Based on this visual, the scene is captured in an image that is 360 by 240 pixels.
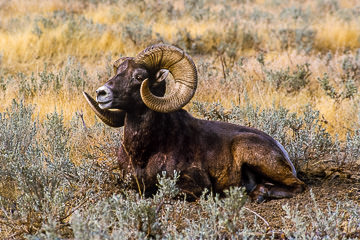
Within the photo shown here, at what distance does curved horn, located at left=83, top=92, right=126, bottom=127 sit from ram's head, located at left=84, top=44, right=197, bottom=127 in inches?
13.5

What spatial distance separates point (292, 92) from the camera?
10.6m

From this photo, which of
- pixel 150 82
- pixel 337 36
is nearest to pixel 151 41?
pixel 337 36

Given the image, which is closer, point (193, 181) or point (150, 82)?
point (193, 181)

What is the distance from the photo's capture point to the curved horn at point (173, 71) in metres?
5.54

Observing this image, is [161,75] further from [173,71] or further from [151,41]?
[151,41]

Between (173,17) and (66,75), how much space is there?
7.65 metres

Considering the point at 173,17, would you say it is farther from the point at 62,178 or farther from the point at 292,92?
the point at 62,178

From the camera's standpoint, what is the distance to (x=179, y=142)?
19.0 feet

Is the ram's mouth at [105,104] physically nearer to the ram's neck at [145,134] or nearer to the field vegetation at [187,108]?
the ram's neck at [145,134]

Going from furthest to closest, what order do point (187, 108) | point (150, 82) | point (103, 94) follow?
point (187, 108), point (150, 82), point (103, 94)

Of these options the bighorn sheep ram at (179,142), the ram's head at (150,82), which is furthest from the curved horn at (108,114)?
the ram's head at (150,82)

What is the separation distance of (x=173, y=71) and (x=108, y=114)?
3.02 ft

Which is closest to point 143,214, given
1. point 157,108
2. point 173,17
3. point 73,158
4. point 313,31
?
point 157,108

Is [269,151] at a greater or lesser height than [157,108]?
lesser
